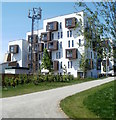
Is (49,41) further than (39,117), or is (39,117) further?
(49,41)

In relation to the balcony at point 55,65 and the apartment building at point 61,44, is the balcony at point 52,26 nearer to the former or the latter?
the apartment building at point 61,44

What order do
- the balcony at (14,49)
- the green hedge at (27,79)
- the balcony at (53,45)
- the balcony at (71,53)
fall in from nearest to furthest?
1. the green hedge at (27,79)
2. the balcony at (71,53)
3. the balcony at (53,45)
4. the balcony at (14,49)

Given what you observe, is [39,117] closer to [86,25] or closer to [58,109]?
[58,109]

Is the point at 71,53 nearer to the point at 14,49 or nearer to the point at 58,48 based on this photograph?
the point at 58,48

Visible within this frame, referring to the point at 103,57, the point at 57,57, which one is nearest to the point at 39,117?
the point at 103,57

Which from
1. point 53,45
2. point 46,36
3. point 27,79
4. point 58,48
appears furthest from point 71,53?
point 27,79

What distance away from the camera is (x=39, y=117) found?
904 cm

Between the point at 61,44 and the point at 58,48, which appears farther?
the point at 58,48

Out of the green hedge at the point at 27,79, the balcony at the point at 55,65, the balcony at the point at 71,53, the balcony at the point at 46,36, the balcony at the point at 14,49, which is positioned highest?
the balcony at the point at 46,36

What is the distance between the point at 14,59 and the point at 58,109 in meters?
62.6

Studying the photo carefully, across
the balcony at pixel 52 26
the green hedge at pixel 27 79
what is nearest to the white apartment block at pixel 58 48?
the balcony at pixel 52 26

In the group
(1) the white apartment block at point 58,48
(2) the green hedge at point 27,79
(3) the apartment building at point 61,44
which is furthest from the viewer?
(3) the apartment building at point 61,44

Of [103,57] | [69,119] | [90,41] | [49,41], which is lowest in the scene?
[69,119]

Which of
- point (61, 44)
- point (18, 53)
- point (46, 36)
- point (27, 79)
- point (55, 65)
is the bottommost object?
point (27, 79)
